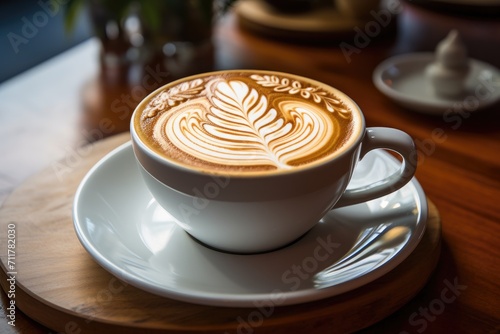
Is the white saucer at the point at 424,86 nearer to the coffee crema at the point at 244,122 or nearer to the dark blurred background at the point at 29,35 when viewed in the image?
the coffee crema at the point at 244,122

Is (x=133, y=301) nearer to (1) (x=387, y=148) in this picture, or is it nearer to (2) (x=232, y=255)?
(2) (x=232, y=255)

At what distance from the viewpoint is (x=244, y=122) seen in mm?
636

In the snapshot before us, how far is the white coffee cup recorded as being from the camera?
541 millimetres

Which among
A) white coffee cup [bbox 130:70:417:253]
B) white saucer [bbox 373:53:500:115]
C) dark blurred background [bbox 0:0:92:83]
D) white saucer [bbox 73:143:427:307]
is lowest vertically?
dark blurred background [bbox 0:0:92:83]

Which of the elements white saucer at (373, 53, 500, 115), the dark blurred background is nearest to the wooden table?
white saucer at (373, 53, 500, 115)

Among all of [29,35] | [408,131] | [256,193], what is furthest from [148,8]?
[29,35]

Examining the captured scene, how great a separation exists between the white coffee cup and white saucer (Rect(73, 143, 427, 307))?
23mm

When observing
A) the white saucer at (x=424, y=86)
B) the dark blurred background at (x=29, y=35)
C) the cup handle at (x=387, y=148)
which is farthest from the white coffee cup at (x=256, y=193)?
the dark blurred background at (x=29, y=35)

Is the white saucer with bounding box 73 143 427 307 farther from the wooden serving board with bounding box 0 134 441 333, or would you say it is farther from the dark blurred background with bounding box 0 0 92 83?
the dark blurred background with bounding box 0 0 92 83

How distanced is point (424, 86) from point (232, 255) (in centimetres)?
58

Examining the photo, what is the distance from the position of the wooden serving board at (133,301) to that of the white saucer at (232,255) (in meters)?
0.02

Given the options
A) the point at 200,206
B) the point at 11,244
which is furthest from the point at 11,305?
the point at 200,206

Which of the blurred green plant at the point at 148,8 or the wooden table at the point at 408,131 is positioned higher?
the blurred green plant at the point at 148,8

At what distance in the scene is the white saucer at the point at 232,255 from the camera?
0.55 meters
